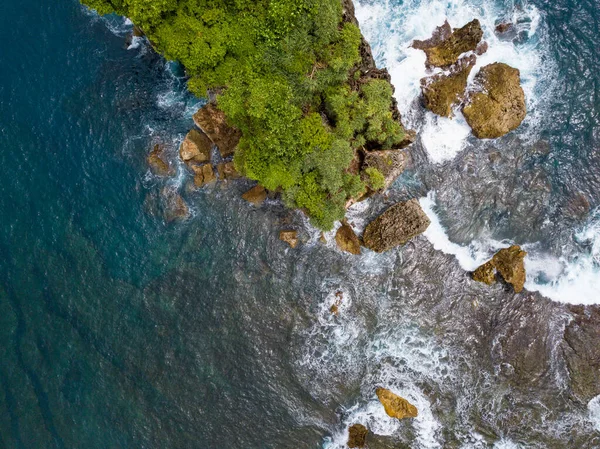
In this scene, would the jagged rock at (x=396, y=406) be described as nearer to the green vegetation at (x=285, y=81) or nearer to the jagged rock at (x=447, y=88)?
the green vegetation at (x=285, y=81)

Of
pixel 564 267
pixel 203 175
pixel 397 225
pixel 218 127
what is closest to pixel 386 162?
pixel 397 225

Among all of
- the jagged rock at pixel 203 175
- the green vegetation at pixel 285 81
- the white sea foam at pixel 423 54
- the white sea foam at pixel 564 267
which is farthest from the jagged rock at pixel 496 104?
the jagged rock at pixel 203 175

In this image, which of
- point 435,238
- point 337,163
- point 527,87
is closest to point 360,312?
point 435,238

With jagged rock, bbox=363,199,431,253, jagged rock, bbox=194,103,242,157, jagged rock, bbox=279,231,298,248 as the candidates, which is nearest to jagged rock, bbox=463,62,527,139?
jagged rock, bbox=363,199,431,253

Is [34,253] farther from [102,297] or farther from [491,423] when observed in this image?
[491,423]

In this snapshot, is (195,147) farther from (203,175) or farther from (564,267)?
(564,267)

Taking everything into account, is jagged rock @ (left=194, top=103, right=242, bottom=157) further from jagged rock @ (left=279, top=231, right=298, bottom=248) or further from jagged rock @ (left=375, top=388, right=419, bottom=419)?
jagged rock @ (left=375, top=388, right=419, bottom=419)
